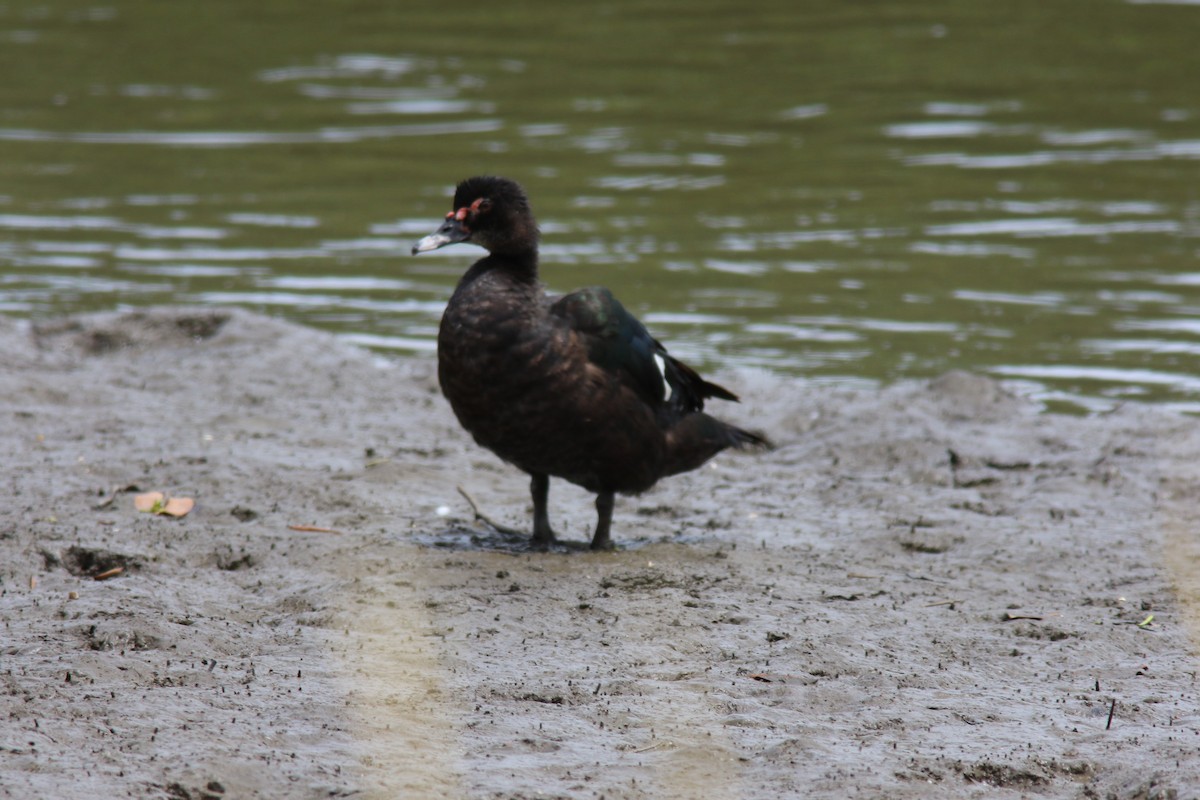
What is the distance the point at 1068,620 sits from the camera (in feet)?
16.0

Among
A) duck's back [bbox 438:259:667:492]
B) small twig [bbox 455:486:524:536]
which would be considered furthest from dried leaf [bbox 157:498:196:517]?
duck's back [bbox 438:259:667:492]

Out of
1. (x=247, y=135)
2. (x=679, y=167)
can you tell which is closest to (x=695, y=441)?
(x=679, y=167)

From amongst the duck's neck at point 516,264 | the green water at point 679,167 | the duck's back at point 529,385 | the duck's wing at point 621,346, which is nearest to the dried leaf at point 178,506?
the duck's back at point 529,385

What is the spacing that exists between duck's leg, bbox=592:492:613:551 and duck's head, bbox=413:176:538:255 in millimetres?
977

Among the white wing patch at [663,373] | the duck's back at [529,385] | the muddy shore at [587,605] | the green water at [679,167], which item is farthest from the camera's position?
the green water at [679,167]

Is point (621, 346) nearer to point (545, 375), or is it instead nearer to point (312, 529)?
point (545, 375)

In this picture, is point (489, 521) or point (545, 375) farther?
point (489, 521)

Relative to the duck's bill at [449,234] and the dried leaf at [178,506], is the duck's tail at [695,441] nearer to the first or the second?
the duck's bill at [449,234]

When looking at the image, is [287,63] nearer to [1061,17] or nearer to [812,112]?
[812,112]

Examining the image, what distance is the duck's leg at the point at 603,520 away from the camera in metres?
5.58

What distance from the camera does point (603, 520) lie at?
5586mm

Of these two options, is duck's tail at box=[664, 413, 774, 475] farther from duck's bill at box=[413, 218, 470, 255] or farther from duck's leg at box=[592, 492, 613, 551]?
duck's bill at box=[413, 218, 470, 255]

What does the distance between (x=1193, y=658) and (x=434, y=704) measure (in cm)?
232

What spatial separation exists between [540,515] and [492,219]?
113 cm
